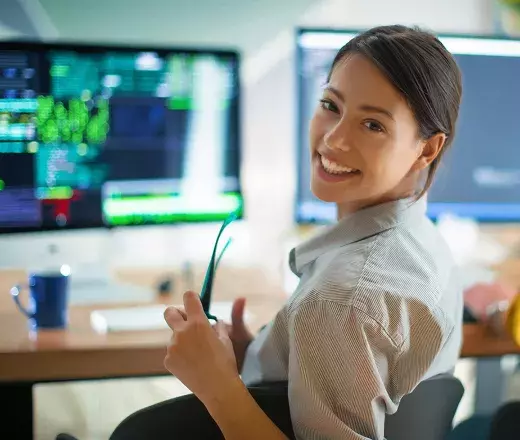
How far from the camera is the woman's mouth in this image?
3.47 ft

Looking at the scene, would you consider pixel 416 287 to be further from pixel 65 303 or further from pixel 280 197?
pixel 280 197

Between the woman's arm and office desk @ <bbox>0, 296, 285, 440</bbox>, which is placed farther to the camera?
office desk @ <bbox>0, 296, 285, 440</bbox>

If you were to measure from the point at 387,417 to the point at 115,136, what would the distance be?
921 mm

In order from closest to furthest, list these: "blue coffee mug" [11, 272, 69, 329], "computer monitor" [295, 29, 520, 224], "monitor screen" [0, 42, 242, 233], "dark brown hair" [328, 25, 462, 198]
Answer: "dark brown hair" [328, 25, 462, 198] < "blue coffee mug" [11, 272, 69, 329] < "monitor screen" [0, 42, 242, 233] < "computer monitor" [295, 29, 520, 224]

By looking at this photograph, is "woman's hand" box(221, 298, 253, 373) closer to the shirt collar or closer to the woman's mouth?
the shirt collar

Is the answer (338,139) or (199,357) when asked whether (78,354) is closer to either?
(199,357)

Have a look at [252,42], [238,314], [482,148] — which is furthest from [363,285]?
[252,42]

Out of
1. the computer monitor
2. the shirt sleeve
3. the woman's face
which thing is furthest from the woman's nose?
the computer monitor

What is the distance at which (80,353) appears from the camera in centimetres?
128

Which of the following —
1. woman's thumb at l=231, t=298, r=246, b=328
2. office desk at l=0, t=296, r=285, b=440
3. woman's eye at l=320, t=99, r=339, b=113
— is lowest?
office desk at l=0, t=296, r=285, b=440

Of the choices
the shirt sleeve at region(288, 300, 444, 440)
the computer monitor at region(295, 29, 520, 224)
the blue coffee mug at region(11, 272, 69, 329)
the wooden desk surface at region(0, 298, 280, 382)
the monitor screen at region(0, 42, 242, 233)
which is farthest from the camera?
the computer monitor at region(295, 29, 520, 224)

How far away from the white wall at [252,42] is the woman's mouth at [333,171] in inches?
32.8

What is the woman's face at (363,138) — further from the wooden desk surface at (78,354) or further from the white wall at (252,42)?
the white wall at (252,42)

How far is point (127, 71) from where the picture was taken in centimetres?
160
